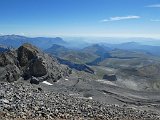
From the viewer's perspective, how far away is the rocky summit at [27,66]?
273 feet

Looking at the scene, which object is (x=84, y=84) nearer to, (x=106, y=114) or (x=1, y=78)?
(x=1, y=78)

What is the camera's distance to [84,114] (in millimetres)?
39094

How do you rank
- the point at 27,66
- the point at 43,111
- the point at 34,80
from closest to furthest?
1. the point at 43,111
2. the point at 34,80
3. the point at 27,66

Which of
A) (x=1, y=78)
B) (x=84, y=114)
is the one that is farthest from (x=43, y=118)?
(x=1, y=78)

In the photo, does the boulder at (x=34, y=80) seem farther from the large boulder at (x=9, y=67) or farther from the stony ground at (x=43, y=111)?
the stony ground at (x=43, y=111)

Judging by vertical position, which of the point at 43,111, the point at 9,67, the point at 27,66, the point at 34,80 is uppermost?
the point at 43,111

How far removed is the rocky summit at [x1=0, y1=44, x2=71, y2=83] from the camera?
3273 inches

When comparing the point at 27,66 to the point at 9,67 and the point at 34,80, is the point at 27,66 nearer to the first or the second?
the point at 9,67

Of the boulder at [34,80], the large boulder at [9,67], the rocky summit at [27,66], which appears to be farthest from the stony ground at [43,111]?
the rocky summit at [27,66]

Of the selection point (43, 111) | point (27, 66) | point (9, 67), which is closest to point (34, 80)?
point (9, 67)

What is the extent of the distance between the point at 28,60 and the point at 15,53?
4982 millimetres

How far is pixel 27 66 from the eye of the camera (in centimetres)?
9056

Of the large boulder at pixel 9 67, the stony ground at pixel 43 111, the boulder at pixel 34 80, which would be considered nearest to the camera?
the stony ground at pixel 43 111

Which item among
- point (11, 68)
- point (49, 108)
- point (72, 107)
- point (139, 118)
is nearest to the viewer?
point (49, 108)
